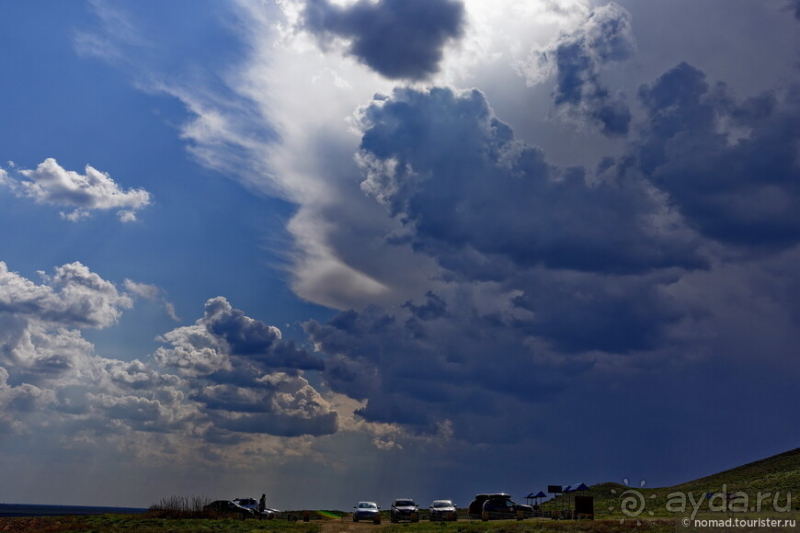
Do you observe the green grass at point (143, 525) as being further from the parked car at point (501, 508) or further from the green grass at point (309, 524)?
the parked car at point (501, 508)

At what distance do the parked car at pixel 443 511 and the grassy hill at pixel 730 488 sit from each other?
439 inches

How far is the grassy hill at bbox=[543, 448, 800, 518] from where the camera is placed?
57.4 metres

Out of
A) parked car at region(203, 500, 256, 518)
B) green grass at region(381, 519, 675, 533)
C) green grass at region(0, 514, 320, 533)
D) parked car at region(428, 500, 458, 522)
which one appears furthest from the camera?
parked car at region(203, 500, 256, 518)

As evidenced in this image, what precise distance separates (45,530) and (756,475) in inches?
3130

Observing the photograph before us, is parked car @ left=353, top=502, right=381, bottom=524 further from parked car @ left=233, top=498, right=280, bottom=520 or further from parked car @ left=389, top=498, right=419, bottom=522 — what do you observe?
parked car @ left=233, top=498, right=280, bottom=520

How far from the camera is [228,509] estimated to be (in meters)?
59.0

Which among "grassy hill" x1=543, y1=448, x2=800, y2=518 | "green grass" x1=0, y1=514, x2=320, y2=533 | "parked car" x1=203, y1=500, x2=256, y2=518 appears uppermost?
"grassy hill" x1=543, y1=448, x2=800, y2=518

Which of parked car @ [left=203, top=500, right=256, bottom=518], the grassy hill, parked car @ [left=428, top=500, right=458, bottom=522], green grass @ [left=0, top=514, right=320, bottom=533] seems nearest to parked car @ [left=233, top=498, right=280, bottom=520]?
parked car @ [left=203, top=500, right=256, bottom=518]

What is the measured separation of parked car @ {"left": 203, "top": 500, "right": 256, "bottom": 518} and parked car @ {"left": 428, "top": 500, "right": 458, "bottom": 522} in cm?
1591

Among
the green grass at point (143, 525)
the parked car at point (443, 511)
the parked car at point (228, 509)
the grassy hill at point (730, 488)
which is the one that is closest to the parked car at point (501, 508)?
the parked car at point (443, 511)

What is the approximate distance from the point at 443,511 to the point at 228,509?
18.9m

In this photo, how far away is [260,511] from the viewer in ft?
202

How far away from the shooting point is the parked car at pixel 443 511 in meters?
51.5

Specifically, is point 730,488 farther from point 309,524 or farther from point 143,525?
point 143,525
